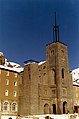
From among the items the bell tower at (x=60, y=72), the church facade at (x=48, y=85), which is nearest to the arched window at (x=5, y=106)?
the church facade at (x=48, y=85)

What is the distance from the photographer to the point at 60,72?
221 ft

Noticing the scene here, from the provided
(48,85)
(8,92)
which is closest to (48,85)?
(48,85)

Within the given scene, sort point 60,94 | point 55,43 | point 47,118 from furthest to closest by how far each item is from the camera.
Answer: point 55,43
point 60,94
point 47,118

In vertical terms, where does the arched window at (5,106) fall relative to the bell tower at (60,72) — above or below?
below

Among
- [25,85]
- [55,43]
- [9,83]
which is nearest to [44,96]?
[25,85]

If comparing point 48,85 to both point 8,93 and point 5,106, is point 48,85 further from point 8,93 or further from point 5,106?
point 5,106

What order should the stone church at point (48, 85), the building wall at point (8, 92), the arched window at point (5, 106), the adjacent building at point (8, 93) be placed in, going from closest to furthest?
the adjacent building at point (8, 93) → the building wall at point (8, 92) → the arched window at point (5, 106) → the stone church at point (48, 85)

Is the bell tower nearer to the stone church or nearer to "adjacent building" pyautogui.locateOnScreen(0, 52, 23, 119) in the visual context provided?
the stone church

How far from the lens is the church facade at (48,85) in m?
61.5

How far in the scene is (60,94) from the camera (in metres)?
64.6

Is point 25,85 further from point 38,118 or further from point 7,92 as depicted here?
point 38,118

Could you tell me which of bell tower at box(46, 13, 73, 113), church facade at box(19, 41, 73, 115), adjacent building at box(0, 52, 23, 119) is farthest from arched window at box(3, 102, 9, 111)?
bell tower at box(46, 13, 73, 113)

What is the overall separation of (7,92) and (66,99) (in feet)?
59.1

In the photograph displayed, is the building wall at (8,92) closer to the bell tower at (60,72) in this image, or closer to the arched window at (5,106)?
the arched window at (5,106)
